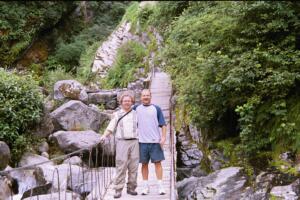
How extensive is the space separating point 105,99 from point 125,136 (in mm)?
8897

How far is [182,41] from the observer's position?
33.2ft

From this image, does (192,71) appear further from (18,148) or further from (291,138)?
(18,148)

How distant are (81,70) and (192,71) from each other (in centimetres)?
961

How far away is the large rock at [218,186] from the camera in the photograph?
734 centimetres

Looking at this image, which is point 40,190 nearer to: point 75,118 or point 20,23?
point 75,118

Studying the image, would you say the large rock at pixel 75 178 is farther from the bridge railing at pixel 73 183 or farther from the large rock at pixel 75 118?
the large rock at pixel 75 118

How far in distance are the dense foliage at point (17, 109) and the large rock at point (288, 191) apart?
5.38 meters

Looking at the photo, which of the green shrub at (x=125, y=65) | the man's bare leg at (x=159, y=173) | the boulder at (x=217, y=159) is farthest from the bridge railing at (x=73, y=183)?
the green shrub at (x=125, y=65)

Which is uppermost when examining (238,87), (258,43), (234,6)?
(234,6)

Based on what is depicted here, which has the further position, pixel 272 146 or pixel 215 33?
pixel 215 33

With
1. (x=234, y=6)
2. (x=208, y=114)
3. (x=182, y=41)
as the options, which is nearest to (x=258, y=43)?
(x=234, y=6)

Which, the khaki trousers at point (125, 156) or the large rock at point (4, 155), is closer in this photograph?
the khaki trousers at point (125, 156)

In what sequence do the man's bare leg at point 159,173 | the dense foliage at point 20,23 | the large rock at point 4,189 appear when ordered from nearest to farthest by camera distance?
the man's bare leg at point 159,173 < the large rock at point 4,189 < the dense foliage at point 20,23

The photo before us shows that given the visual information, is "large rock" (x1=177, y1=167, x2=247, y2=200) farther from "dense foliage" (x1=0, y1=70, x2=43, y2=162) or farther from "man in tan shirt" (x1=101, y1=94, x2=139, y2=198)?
"dense foliage" (x1=0, y1=70, x2=43, y2=162)
